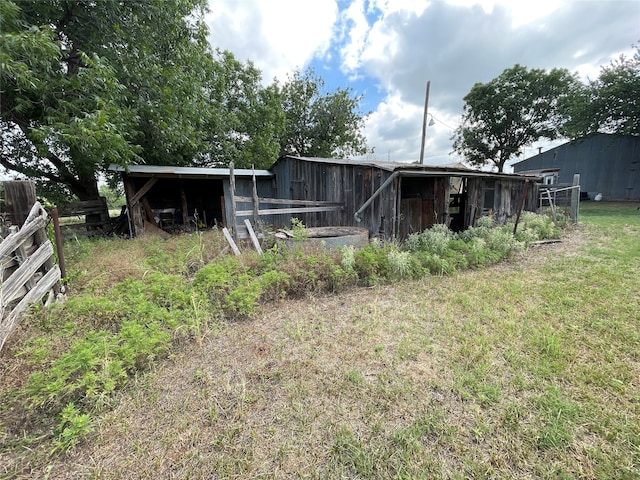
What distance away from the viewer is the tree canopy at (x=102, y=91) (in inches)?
199

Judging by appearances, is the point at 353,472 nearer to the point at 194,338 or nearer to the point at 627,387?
the point at 194,338

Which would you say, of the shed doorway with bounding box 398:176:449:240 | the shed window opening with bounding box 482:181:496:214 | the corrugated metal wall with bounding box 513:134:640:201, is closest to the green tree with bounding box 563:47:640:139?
the corrugated metal wall with bounding box 513:134:640:201

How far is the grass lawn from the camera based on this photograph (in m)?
1.59

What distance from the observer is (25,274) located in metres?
2.66

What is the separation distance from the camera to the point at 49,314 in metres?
2.78

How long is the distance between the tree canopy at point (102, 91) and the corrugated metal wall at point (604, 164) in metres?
23.8

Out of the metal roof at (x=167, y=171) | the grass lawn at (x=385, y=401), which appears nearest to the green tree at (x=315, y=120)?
the metal roof at (x=167, y=171)

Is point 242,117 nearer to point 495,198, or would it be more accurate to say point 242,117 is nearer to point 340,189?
point 340,189

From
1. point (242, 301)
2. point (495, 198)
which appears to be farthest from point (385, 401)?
point (495, 198)

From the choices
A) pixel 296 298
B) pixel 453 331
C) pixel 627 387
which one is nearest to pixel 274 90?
pixel 296 298

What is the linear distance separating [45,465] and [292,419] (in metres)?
1.51

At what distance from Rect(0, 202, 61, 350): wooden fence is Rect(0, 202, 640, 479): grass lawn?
54 cm

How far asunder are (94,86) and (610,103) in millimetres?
24744

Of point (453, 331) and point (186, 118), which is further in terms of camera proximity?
point (186, 118)
